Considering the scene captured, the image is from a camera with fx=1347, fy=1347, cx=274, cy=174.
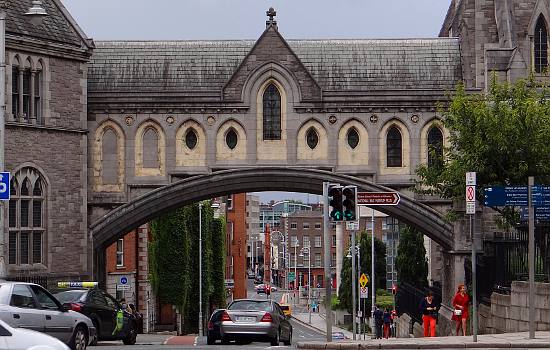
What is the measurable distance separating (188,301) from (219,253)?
8.23 m

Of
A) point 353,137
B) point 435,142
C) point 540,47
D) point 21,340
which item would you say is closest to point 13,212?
point 353,137

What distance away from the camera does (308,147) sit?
3947 centimetres

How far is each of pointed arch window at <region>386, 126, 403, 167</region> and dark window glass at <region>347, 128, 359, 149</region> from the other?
0.91 meters

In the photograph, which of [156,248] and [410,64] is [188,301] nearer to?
[156,248]

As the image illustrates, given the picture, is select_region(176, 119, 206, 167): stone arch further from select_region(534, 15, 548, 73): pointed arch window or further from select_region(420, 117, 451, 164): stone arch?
select_region(534, 15, 548, 73): pointed arch window

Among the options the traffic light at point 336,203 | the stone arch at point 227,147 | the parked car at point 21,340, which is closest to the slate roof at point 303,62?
the stone arch at point 227,147

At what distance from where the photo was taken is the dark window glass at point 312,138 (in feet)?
130

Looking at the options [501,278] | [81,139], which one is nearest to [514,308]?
[501,278]

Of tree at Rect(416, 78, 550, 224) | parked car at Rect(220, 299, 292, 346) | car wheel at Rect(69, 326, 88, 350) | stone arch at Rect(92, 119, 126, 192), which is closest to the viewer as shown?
car wheel at Rect(69, 326, 88, 350)

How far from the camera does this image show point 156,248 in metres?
64.8

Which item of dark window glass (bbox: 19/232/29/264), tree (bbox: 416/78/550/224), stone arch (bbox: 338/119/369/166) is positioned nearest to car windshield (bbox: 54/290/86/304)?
dark window glass (bbox: 19/232/29/264)

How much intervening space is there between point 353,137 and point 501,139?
668cm

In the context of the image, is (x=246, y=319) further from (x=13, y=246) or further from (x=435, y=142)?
(x=435, y=142)

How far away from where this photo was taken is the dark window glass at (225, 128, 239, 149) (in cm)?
3950
